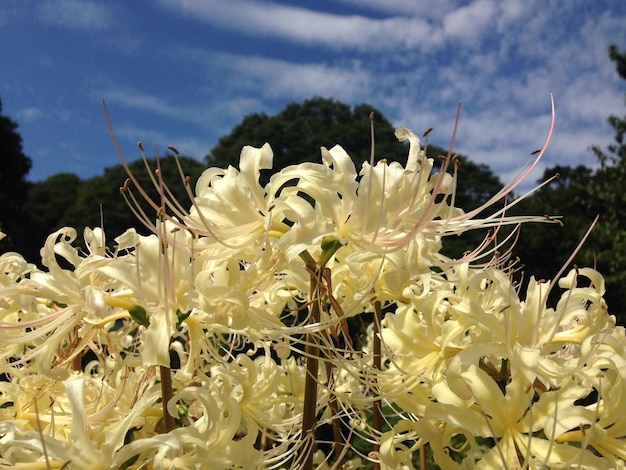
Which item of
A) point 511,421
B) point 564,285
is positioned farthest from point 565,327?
point 511,421

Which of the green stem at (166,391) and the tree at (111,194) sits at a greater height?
the tree at (111,194)

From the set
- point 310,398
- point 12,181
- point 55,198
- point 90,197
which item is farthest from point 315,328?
point 55,198

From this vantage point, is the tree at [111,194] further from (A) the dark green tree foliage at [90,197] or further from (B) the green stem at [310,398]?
(B) the green stem at [310,398]

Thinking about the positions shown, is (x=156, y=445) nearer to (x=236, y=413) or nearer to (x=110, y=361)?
(x=236, y=413)

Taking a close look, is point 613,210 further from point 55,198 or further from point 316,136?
point 55,198

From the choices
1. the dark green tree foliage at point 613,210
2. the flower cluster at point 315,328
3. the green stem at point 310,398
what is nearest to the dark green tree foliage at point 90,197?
the dark green tree foliage at point 613,210
